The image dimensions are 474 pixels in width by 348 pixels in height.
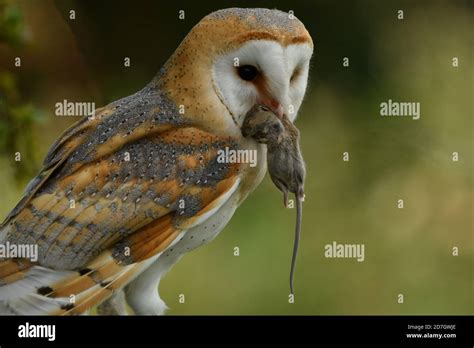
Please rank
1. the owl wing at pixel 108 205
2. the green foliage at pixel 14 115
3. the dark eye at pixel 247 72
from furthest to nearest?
the dark eye at pixel 247 72 → the owl wing at pixel 108 205 → the green foliage at pixel 14 115

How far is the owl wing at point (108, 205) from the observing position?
4312 mm

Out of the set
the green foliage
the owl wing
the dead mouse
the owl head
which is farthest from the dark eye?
the green foliage

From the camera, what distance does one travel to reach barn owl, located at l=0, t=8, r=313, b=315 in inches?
170

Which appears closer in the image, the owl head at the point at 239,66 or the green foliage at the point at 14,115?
the green foliage at the point at 14,115

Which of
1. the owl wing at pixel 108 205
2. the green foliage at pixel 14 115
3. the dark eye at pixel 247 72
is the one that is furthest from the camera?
the dark eye at pixel 247 72

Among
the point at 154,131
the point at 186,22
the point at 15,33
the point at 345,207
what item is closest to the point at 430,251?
the point at 345,207

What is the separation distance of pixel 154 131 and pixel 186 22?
123 centimetres

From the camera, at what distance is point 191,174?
14.6 feet

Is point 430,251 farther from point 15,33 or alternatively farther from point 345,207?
point 15,33

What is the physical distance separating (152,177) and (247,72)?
18.7 inches

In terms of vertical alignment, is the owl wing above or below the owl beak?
below

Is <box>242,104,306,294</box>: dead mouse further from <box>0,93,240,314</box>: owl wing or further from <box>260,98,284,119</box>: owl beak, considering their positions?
<box>0,93,240,314</box>: owl wing

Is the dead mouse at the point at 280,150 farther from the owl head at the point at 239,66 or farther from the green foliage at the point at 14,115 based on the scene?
the green foliage at the point at 14,115

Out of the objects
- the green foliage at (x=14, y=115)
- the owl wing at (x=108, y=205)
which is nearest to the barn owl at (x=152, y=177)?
the owl wing at (x=108, y=205)
